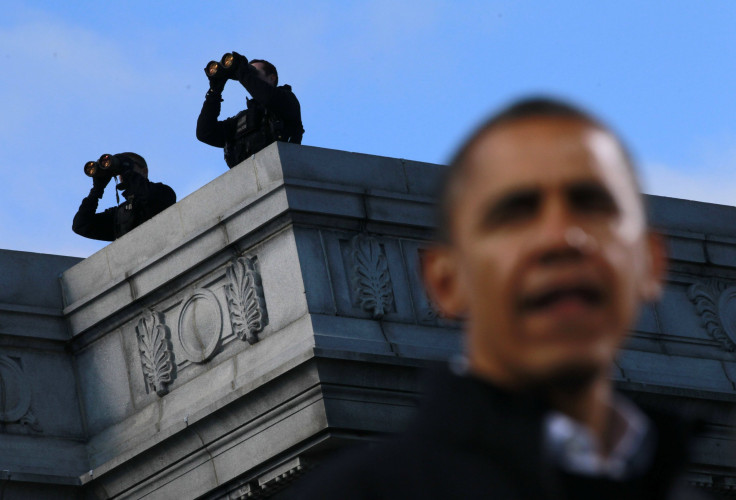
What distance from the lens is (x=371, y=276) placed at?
693 inches

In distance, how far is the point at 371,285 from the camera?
690 inches

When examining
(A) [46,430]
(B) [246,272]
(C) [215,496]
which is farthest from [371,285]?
(A) [46,430]

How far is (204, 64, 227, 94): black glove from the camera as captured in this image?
18.6 metres

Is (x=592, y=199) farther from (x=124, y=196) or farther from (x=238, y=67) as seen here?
(x=124, y=196)

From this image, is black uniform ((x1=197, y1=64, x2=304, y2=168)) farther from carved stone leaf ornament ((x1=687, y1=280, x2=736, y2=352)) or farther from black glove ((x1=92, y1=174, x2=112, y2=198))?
carved stone leaf ornament ((x1=687, y1=280, x2=736, y2=352))

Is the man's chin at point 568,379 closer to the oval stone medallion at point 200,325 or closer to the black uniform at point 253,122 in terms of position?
the oval stone medallion at point 200,325

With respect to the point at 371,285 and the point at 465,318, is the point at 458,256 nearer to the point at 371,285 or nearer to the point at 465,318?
the point at 465,318

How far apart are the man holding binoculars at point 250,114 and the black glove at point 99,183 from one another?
4.99ft

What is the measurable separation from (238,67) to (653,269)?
16.4 meters

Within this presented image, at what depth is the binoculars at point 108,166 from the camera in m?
19.8

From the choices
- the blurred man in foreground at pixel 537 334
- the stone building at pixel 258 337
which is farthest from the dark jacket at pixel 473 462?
the stone building at pixel 258 337

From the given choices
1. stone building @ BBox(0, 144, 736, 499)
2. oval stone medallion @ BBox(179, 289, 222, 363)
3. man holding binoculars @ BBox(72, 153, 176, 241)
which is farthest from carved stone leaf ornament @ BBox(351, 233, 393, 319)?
man holding binoculars @ BBox(72, 153, 176, 241)

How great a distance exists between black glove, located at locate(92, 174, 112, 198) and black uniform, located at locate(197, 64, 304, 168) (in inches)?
59.7

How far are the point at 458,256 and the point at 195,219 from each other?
53.2 ft
